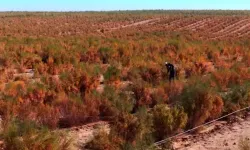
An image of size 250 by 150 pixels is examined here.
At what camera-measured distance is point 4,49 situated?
25.8m

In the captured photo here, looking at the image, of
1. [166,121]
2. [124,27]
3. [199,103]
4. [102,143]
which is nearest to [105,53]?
[199,103]

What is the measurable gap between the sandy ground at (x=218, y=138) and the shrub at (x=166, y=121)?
340 mm

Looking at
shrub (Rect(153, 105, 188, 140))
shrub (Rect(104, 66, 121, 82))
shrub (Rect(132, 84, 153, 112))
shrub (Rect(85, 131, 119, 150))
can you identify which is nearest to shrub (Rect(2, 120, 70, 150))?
shrub (Rect(85, 131, 119, 150))

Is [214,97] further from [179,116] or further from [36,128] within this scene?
[36,128]

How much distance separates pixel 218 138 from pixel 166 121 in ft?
5.48

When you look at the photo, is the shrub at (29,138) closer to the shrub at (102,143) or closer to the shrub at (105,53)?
the shrub at (102,143)

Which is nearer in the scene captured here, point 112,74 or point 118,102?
point 118,102

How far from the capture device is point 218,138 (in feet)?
36.6

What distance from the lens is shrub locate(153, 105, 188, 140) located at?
10633mm

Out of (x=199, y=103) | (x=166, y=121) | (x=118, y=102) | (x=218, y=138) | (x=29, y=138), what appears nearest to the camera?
(x=29, y=138)

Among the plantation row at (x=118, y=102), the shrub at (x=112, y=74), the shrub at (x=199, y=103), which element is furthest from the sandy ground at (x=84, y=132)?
the shrub at (x=112, y=74)

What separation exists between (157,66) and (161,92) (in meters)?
4.69

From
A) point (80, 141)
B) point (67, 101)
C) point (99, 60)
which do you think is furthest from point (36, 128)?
point (99, 60)

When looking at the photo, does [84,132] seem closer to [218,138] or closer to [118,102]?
[118,102]
